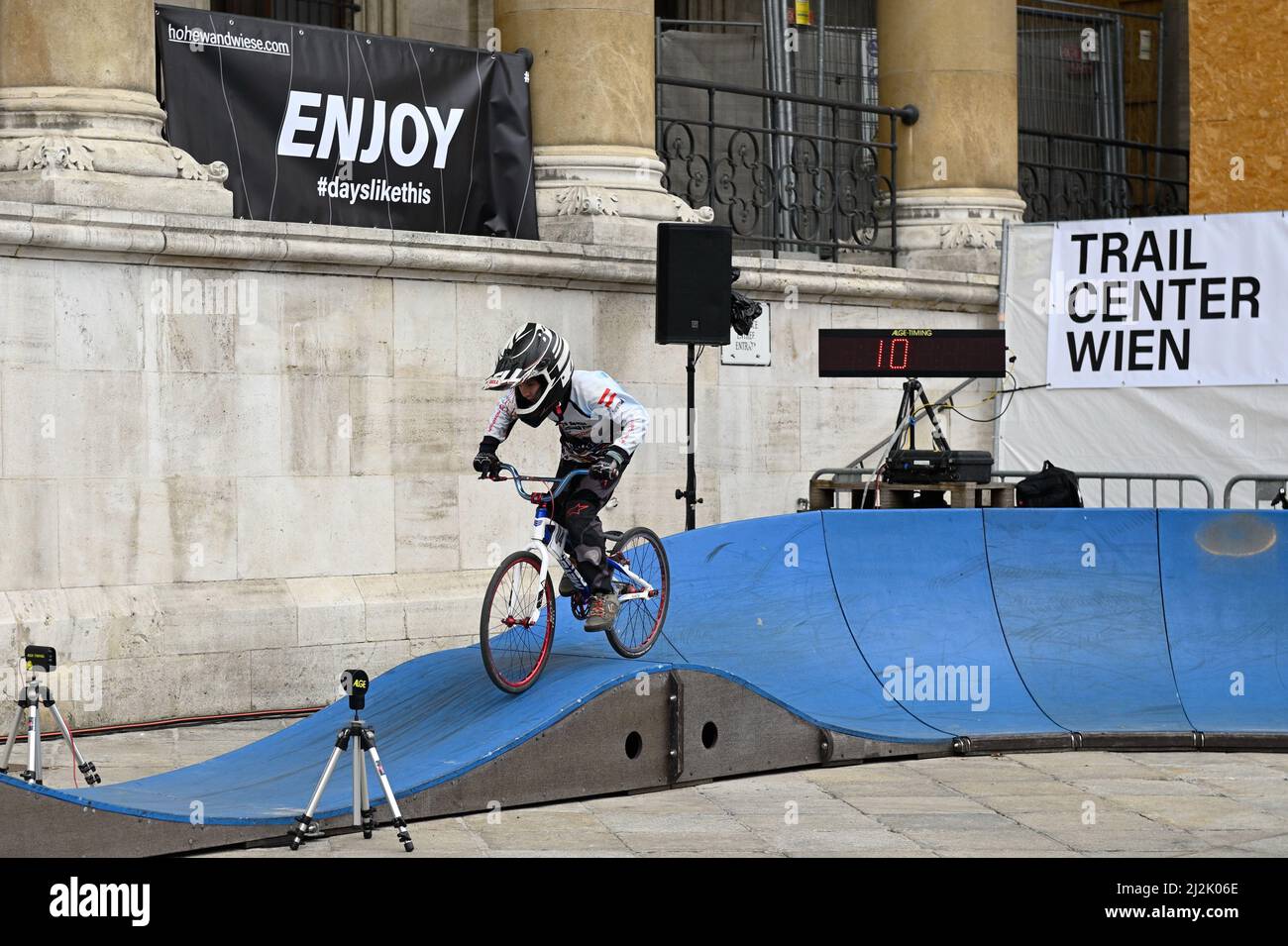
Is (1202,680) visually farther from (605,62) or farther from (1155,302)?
(605,62)

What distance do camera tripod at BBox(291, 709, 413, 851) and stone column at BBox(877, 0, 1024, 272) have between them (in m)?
10.9

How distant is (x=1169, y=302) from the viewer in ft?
53.3

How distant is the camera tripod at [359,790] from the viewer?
27.2ft

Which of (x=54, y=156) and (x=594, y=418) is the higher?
(x=54, y=156)

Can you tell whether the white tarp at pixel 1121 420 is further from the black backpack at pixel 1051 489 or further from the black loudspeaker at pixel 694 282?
the black loudspeaker at pixel 694 282

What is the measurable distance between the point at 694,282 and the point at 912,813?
5.59m

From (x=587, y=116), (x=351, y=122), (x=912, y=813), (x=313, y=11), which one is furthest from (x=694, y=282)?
(x=313, y=11)

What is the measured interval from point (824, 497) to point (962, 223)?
430 centimetres

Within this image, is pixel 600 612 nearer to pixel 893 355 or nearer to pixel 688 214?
pixel 893 355

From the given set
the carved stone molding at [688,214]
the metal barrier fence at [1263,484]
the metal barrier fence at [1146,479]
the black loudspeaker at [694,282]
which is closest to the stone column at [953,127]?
the metal barrier fence at [1146,479]

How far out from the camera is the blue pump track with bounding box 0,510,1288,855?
32.3 feet

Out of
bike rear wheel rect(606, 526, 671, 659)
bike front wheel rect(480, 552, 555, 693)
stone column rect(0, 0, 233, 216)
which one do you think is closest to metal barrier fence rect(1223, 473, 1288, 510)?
bike rear wheel rect(606, 526, 671, 659)
